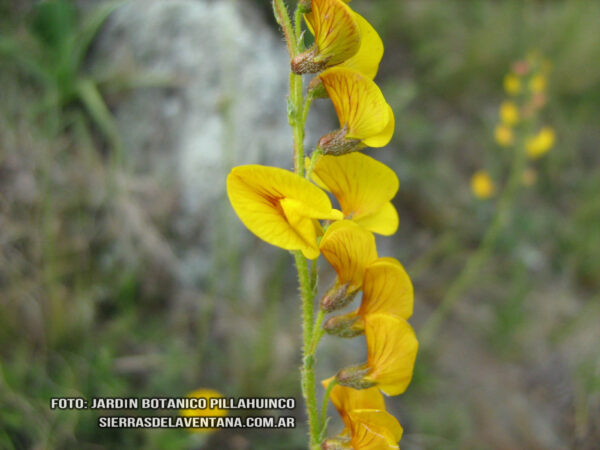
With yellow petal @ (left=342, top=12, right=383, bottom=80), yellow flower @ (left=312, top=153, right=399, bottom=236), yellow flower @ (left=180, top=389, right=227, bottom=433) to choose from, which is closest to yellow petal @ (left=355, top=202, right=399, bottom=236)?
yellow flower @ (left=312, top=153, right=399, bottom=236)

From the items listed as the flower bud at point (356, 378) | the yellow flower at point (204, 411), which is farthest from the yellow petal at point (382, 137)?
the yellow flower at point (204, 411)

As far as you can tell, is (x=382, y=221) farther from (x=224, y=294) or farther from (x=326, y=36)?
(x=224, y=294)

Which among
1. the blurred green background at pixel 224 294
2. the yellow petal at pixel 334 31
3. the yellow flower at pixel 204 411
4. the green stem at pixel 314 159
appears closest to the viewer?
the yellow petal at pixel 334 31

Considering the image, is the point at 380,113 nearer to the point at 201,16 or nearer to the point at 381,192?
the point at 381,192

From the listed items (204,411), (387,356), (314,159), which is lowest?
(204,411)

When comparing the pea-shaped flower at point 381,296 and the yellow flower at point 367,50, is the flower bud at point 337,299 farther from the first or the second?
the yellow flower at point 367,50

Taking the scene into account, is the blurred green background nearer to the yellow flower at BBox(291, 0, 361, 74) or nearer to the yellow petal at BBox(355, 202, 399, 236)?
the yellow petal at BBox(355, 202, 399, 236)

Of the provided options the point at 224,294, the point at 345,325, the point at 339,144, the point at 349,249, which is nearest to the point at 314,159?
the point at 339,144
